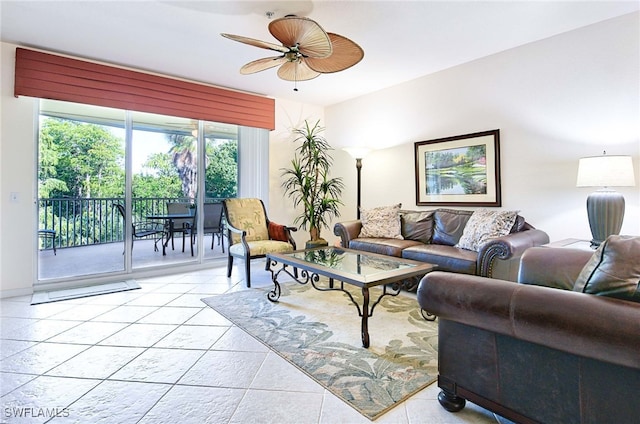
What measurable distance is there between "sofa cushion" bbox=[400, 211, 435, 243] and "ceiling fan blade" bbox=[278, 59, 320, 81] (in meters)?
2.10

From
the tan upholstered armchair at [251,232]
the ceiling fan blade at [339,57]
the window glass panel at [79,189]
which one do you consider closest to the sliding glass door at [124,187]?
the window glass panel at [79,189]

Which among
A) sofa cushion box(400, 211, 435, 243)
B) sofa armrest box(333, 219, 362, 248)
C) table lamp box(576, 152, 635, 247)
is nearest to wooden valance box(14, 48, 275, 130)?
sofa armrest box(333, 219, 362, 248)

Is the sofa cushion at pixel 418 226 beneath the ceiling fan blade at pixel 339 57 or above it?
beneath

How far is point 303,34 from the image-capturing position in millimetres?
2242

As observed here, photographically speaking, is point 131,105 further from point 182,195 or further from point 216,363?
point 216,363

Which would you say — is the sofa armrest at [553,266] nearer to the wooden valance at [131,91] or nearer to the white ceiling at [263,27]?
the white ceiling at [263,27]

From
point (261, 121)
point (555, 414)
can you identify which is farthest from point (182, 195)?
point (555, 414)

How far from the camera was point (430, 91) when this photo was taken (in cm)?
419

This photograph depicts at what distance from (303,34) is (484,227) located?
7.94ft

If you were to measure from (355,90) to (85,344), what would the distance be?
168 inches

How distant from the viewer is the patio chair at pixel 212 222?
4.67 meters

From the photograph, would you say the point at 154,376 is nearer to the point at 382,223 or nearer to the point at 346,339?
the point at 346,339

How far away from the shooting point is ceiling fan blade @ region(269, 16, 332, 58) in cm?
210

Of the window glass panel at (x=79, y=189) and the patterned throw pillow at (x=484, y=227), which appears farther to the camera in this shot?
the window glass panel at (x=79, y=189)
